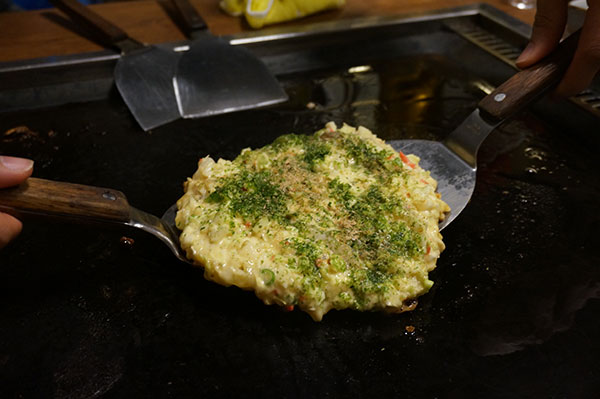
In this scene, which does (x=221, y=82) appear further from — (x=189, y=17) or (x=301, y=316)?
(x=301, y=316)

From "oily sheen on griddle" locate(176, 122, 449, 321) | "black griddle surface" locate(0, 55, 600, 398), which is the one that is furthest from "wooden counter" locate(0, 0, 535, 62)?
"oily sheen on griddle" locate(176, 122, 449, 321)

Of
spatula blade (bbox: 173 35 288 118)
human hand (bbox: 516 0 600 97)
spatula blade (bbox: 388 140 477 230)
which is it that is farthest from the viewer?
spatula blade (bbox: 173 35 288 118)

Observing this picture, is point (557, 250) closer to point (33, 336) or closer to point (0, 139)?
Result: point (33, 336)

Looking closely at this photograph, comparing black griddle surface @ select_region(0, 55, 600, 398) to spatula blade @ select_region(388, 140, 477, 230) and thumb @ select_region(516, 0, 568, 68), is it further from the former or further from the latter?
thumb @ select_region(516, 0, 568, 68)

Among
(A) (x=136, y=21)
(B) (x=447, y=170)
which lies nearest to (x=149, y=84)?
(A) (x=136, y=21)

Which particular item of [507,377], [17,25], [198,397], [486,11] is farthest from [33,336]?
[486,11]

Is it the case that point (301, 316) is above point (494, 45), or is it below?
below
